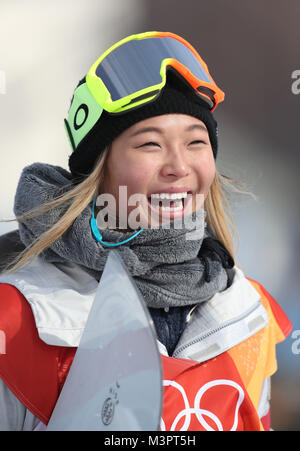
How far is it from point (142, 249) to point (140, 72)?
0.39m

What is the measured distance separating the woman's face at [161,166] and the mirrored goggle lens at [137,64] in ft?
0.28

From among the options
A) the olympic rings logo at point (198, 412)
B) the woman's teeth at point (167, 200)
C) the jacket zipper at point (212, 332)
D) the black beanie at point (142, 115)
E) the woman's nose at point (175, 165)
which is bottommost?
the olympic rings logo at point (198, 412)

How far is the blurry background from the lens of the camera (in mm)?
1840

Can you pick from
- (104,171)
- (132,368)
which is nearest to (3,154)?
(104,171)

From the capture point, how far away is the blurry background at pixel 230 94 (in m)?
1.84

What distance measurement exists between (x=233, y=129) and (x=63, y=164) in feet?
2.40

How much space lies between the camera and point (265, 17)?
2.05 metres

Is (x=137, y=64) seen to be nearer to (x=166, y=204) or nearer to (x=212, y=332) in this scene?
(x=166, y=204)

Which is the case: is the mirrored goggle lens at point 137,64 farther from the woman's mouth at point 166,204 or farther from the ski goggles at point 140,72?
the woman's mouth at point 166,204

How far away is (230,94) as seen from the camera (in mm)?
2061

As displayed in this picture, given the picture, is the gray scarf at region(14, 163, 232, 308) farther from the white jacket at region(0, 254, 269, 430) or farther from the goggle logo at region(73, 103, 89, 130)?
the goggle logo at region(73, 103, 89, 130)

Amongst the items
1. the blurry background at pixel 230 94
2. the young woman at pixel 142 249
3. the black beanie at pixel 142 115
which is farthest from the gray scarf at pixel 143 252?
the blurry background at pixel 230 94

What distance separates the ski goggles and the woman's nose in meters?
0.13

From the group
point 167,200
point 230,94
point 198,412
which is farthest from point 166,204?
point 230,94
